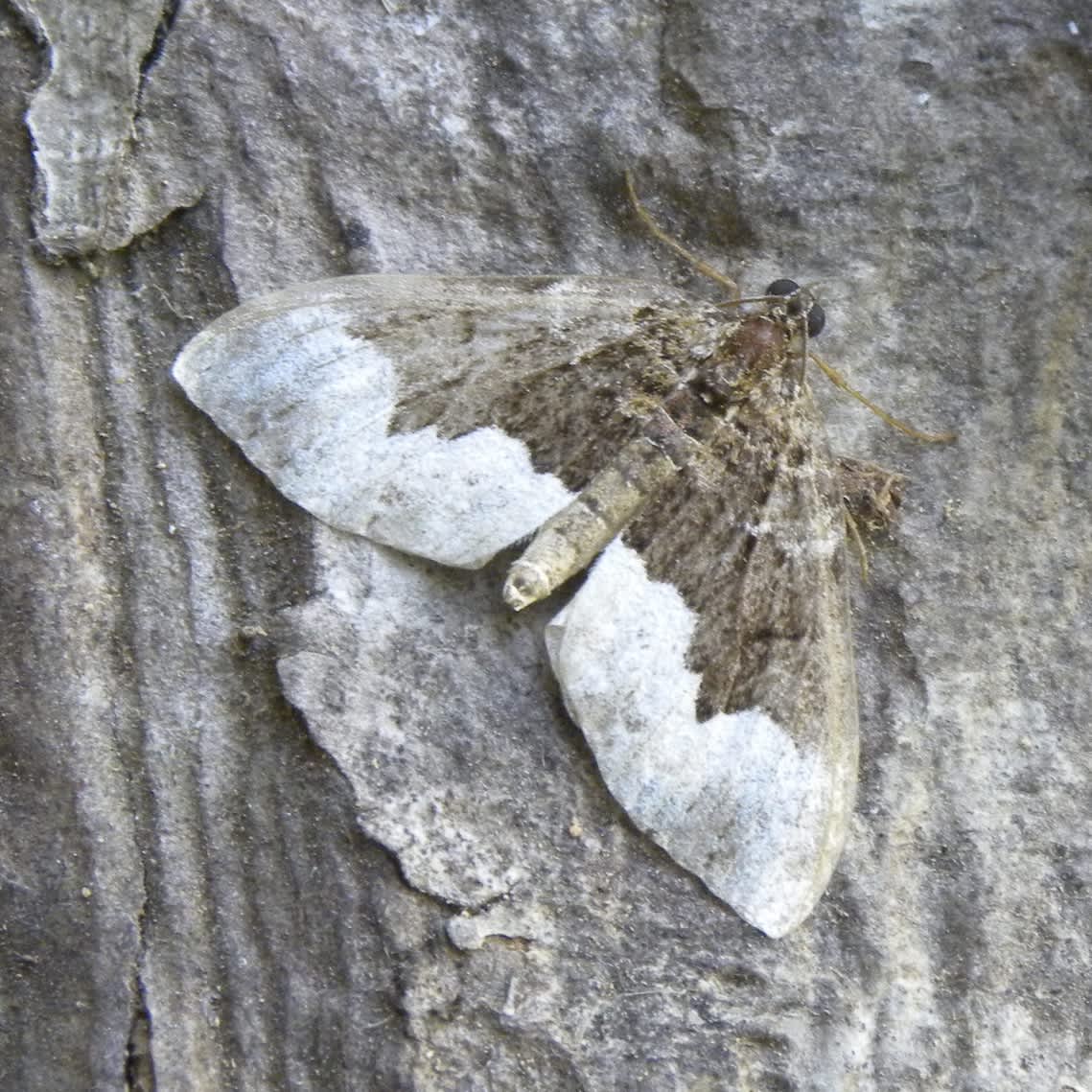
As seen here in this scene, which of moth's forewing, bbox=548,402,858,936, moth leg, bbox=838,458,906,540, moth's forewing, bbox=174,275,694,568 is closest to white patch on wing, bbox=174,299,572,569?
moth's forewing, bbox=174,275,694,568

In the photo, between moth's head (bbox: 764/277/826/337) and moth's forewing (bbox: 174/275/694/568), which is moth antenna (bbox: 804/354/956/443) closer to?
moth's head (bbox: 764/277/826/337)

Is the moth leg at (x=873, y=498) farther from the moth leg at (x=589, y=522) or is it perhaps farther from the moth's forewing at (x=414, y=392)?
the moth's forewing at (x=414, y=392)

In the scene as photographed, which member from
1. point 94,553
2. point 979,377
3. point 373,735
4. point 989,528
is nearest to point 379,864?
point 373,735

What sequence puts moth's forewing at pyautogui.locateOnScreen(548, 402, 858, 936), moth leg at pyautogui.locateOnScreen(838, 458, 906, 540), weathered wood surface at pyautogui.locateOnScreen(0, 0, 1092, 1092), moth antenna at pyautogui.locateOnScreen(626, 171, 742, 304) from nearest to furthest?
1. weathered wood surface at pyautogui.locateOnScreen(0, 0, 1092, 1092)
2. moth's forewing at pyautogui.locateOnScreen(548, 402, 858, 936)
3. moth leg at pyautogui.locateOnScreen(838, 458, 906, 540)
4. moth antenna at pyautogui.locateOnScreen(626, 171, 742, 304)

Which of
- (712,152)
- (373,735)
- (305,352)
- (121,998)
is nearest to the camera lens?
(121,998)

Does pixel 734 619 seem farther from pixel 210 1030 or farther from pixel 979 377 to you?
pixel 210 1030

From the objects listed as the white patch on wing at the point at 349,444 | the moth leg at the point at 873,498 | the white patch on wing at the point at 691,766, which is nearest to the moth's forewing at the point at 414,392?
the white patch on wing at the point at 349,444

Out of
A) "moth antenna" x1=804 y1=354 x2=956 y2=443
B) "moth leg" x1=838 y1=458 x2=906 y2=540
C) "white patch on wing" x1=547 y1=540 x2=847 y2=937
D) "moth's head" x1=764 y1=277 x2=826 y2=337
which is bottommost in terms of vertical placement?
"white patch on wing" x1=547 y1=540 x2=847 y2=937

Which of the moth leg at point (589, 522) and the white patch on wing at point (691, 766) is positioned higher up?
the moth leg at point (589, 522)
